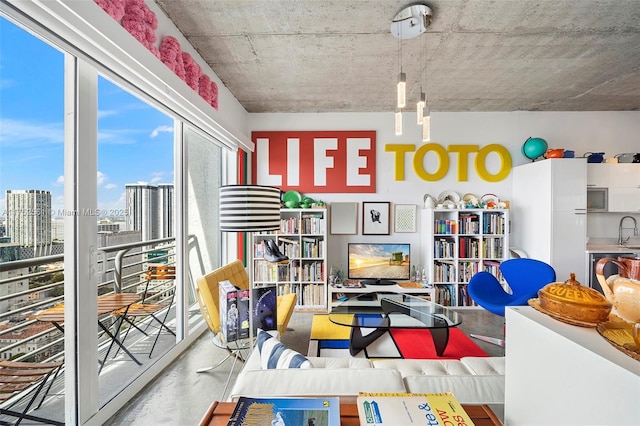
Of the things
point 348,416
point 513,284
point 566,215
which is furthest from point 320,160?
point 348,416

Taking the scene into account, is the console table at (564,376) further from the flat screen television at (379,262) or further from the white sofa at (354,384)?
the flat screen television at (379,262)

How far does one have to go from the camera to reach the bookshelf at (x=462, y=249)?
396 centimetres

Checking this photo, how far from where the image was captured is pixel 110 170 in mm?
2225

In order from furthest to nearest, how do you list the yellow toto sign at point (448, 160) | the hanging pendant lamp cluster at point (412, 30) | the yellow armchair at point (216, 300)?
1. the yellow toto sign at point (448, 160)
2. the yellow armchair at point (216, 300)
3. the hanging pendant lamp cluster at point (412, 30)

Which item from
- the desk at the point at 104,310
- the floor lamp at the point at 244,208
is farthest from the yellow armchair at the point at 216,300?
the floor lamp at the point at 244,208

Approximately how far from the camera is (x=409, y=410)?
30.6 inches

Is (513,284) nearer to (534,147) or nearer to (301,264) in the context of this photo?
(534,147)

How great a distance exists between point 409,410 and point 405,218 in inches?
144

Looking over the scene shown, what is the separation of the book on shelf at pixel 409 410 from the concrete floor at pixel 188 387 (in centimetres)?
166

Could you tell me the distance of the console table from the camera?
1.65 feet

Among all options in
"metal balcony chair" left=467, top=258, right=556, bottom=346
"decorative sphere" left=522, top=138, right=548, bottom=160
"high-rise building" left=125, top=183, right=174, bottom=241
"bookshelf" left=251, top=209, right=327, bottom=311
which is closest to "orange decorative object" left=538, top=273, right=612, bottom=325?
"metal balcony chair" left=467, top=258, right=556, bottom=346

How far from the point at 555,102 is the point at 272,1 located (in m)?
3.98

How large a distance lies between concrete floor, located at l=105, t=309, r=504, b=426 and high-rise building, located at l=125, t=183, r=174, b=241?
1294mm

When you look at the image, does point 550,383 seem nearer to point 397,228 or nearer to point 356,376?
point 356,376
